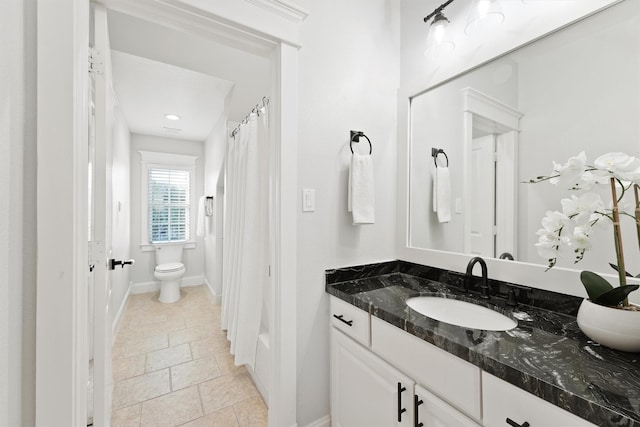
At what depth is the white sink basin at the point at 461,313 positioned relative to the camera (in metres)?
1.10

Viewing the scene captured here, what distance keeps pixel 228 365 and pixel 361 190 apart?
1.83m

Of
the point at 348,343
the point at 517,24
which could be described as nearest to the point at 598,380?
the point at 348,343

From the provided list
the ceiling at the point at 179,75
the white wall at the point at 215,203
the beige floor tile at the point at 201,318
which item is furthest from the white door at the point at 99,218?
the white wall at the point at 215,203

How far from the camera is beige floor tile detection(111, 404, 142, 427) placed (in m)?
1.60

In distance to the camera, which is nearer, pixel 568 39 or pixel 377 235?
pixel 568 39

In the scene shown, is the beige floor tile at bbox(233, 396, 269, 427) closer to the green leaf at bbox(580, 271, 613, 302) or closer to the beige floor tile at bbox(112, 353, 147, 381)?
the beige floor tile at bbox(112, 353, 147, 381)

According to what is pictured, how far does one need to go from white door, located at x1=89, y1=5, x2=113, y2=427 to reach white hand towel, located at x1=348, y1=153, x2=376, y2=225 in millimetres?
1137

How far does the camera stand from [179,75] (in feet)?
8.18

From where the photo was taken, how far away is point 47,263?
→ 77 cm

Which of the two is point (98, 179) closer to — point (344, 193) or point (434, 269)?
point (344, 193)

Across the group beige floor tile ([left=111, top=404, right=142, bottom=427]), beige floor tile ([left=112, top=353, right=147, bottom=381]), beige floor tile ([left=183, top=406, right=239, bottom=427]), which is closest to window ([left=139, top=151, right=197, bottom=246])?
beige floor tile ([left=112, top=353, right=147, bottom=381])

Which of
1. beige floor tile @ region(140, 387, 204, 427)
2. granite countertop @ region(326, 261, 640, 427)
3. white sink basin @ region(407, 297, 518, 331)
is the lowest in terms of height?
beige floor tile @ region(140, 387, 204, 427)

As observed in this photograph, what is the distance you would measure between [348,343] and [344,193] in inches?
31.3

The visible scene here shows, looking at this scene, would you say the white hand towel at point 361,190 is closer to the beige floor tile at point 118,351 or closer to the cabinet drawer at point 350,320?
the cabinet drawer at point 350,320
